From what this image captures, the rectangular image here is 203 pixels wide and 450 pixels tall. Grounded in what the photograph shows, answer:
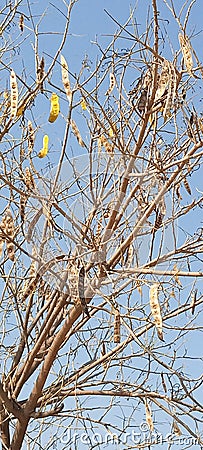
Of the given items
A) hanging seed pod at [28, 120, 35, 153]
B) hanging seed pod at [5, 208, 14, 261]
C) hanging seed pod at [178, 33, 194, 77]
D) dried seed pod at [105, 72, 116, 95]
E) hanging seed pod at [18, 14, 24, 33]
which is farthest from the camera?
hanging seed pod at [18, 14, 24, 33]

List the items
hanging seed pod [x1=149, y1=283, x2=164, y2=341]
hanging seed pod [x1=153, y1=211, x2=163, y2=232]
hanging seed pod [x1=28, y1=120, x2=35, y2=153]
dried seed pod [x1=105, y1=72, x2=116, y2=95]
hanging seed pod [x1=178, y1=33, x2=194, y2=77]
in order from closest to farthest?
hanging seed pod [x1=149, y1=283, x2=164, y2=341], hanging seed pod [x1=178, y1=33, x2=194, y2=77], hanging seed pod [x1=153, y1=211, x2=163, y2=232], dried seed pod [x1=105, y1=72, x2=116, y2=95], hanging seed pod [x1=28, y1=120, x2=35, y2=153]

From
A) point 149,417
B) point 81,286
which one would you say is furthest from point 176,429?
point 81,286

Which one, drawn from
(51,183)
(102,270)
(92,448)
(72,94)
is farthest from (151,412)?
(72,94)

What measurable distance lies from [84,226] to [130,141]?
442 mm

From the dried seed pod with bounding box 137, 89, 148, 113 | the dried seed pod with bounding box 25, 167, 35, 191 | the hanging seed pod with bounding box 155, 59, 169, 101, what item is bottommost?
the dried seed pod with bounding box 25, 167, 35, 191

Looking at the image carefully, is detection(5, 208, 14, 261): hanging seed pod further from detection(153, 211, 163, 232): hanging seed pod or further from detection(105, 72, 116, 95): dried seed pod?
detection(105, 72, 116, 95): dried seed pod

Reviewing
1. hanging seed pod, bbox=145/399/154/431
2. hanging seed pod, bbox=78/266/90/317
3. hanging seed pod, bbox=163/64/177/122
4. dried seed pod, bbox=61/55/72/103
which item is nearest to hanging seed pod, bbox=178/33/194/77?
hanging seed pod, bbox=163/64/177/122

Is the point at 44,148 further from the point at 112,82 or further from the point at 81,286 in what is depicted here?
the point at 81,286

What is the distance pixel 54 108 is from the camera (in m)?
2.31

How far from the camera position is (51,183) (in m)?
2.37

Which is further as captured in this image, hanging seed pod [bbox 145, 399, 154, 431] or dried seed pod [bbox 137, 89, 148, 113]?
hanging seed pod [bbox 145, 399, 154, 431]

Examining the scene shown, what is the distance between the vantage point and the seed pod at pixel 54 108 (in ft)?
7.50

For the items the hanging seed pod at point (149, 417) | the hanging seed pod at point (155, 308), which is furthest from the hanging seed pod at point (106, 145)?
the hanging seed pod at point (149, 417)

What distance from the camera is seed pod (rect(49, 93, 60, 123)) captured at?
229 cm
